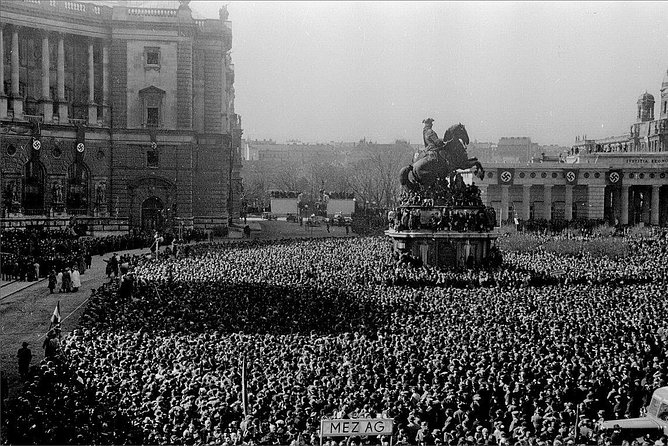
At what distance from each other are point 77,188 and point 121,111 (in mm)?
6634

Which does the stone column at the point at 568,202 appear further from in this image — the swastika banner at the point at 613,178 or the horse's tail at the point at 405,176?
the horse's tail at the point at 405,176

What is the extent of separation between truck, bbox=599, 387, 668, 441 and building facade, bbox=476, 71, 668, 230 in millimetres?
60313

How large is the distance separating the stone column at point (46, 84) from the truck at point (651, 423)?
50.7 meters

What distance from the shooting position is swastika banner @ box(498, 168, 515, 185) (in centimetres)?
7600

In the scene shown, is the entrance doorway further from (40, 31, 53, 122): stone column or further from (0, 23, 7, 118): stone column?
(0, 23, 7, 118): stone column

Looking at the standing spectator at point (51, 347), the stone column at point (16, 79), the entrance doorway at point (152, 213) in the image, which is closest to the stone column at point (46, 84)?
the stone column at point (16, 79)

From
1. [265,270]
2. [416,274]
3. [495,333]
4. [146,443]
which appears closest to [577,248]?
[416,274]

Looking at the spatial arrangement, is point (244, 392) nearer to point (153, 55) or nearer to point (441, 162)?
point (441, 162)

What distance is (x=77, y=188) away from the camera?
5791 centimetres

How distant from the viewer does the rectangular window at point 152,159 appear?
59.9m

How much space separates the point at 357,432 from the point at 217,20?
54.9 metres

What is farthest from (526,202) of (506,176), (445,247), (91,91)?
(91,91)

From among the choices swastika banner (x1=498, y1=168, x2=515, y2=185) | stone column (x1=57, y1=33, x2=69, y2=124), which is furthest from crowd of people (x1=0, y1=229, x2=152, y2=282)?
swastika banner (x1=498, y1=168, x2=515, y2=185)

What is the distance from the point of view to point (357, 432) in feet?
36.0
